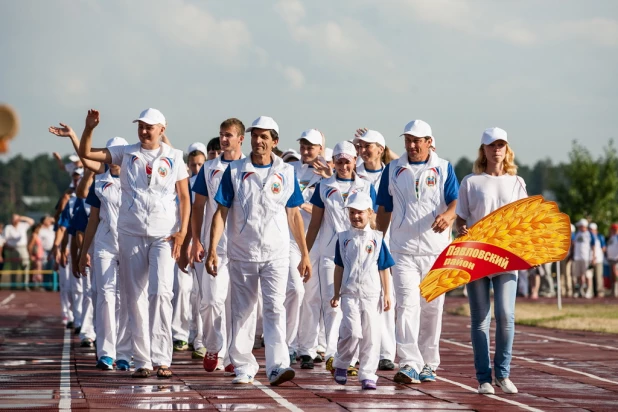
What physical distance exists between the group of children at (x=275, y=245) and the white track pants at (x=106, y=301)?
0.02 metres

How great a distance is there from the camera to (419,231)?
433 inches

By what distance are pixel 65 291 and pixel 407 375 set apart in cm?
1082

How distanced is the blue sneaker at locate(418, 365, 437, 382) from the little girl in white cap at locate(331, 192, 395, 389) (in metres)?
0.62

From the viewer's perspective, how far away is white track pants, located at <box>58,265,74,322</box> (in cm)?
1965

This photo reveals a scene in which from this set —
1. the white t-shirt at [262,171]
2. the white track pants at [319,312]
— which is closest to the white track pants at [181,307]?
the white track pants at [319,312]

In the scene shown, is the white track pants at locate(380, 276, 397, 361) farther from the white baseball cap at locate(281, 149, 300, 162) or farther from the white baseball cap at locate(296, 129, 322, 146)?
the white baseball cap at locate(281, 149, 300, 162)

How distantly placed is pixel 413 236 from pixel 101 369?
360cm

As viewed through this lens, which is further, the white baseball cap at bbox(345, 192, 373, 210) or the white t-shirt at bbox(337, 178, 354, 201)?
the white t-shirt at bbox(337, 178, 354, 201)

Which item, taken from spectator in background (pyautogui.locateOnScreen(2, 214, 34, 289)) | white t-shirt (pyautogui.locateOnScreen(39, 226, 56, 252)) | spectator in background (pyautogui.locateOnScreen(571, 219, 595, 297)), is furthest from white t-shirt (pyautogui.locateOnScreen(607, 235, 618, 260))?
spectator in background (pyautogui.locateOnScreen(2, 214, 34, 289))

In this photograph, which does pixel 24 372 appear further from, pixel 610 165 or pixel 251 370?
pixel 610 165

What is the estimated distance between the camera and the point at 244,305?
10672mm

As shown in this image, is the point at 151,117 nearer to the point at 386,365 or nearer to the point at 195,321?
the point at 386,365

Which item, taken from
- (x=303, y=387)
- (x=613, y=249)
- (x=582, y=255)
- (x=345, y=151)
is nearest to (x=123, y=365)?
(x=303, y=387)

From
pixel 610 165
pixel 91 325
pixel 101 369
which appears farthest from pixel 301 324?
pixel 610 165
